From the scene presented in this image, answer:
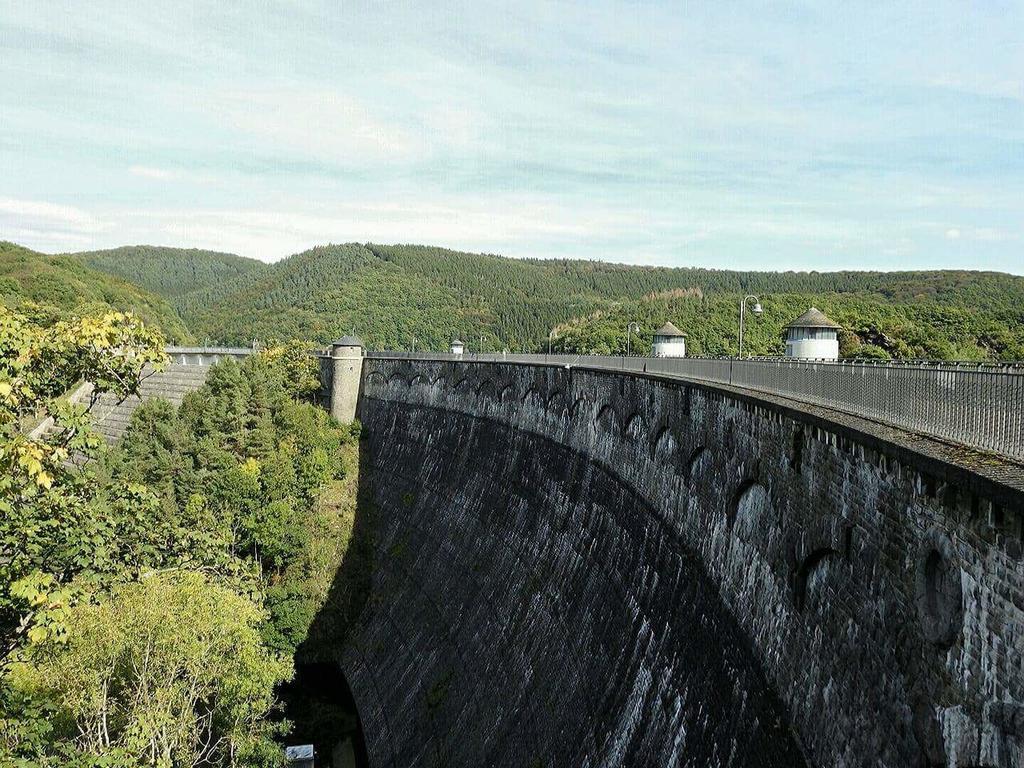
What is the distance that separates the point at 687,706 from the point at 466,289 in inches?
6868

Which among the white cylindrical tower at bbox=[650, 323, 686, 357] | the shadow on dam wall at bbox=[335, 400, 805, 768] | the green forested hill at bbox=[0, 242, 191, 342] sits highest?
the green forested hill at bbox=[0, 242, 191, 342]

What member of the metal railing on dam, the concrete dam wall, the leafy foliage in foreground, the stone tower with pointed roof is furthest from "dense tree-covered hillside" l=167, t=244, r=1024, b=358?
the metal railing on dam

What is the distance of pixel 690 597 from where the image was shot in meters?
15.2

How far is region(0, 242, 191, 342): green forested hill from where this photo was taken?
356 ft

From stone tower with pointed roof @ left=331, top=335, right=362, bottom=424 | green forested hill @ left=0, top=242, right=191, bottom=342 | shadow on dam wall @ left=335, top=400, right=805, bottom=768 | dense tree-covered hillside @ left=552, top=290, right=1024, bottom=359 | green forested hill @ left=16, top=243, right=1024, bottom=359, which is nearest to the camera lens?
shadow on dam wall @ left=335, top=400, right=805, bottom=768

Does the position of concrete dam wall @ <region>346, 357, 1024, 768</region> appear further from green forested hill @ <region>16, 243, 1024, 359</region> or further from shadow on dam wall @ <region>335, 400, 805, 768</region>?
green forested hill @ <region>16, 243, 1024, 359</region>

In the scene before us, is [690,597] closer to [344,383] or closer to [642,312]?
[344,383]

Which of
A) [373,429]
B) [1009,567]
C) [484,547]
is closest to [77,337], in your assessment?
[1009,567]

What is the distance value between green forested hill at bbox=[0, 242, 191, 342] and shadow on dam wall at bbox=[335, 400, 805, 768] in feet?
247

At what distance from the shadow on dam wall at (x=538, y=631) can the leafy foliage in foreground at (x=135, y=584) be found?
18.5ft

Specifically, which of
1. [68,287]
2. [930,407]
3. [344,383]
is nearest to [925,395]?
[930,407]

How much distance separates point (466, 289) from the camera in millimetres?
185250

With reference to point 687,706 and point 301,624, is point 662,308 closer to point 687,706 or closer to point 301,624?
A: point 301,624

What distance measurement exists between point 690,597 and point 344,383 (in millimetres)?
47741
